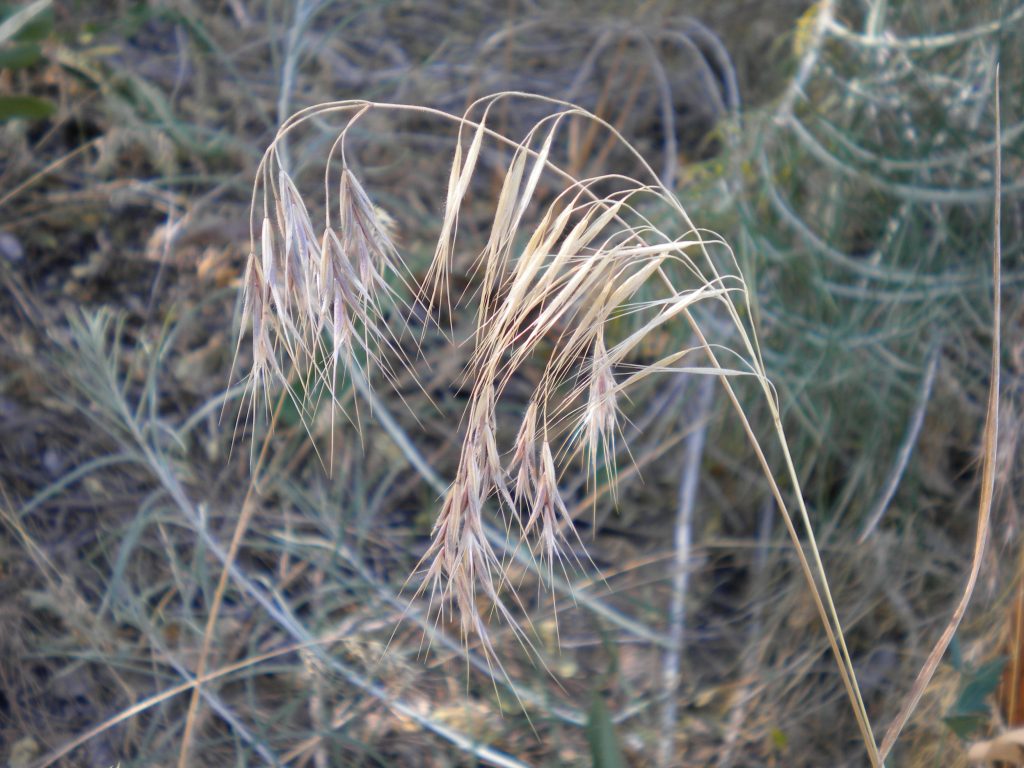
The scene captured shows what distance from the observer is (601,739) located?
0.96 m

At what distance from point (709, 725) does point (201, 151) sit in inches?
54.5

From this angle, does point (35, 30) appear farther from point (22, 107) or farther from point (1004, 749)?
point (1004, 749)

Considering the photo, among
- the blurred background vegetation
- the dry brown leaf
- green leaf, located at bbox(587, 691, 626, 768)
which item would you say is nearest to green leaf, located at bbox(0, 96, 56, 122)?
the blurred background vegetation

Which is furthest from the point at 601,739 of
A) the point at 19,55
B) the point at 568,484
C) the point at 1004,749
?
the point at 19,55

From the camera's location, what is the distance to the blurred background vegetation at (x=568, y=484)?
1.20 metres

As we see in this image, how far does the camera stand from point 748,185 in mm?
1519

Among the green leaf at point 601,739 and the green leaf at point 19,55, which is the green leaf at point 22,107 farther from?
the green leaf at point 601,739

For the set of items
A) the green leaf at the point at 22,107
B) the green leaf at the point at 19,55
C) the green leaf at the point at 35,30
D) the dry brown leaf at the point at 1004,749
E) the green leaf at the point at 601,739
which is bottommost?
the dry brown leaf at the point at 1004,749

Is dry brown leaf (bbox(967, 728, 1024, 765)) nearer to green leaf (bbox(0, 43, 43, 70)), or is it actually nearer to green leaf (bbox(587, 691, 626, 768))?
green leaf (bbox(587, 691, 626, 768))

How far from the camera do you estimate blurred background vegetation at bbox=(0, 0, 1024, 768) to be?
Answer: 120 cm

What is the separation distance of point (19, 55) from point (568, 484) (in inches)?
44.0

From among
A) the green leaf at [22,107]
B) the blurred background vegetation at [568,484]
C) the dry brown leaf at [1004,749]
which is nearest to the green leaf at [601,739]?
the blurred background vegetation at [568,484]

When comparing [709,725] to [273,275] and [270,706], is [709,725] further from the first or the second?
[273,275]

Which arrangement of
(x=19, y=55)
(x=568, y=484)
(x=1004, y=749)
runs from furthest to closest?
(x=568, y=484), (x=19, y=55), (x=1004, y=749)
